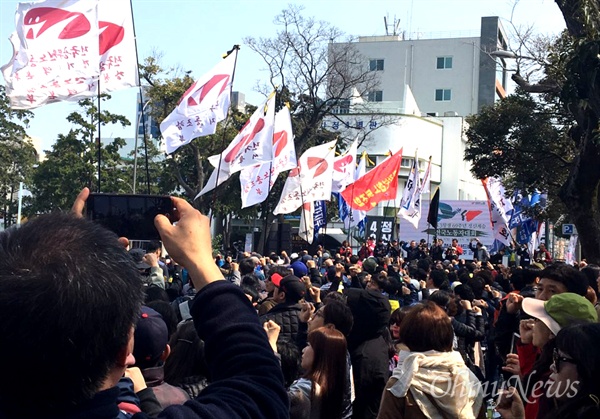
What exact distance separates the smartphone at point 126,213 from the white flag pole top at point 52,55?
7103mm

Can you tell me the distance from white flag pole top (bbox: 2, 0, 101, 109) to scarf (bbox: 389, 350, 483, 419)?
8985 mm

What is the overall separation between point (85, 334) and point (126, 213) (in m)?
3.50

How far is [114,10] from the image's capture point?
12.8 m

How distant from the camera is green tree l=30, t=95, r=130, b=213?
41500 millimetres

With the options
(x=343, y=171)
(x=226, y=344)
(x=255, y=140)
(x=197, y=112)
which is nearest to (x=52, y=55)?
(x=197, y=112)

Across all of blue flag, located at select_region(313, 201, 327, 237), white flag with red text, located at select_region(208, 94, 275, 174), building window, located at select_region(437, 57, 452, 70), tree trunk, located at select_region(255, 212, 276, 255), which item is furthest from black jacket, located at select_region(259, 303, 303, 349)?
building window, located at select_region(437, 57, 452, 70)

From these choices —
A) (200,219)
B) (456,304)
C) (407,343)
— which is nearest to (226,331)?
(200,219)

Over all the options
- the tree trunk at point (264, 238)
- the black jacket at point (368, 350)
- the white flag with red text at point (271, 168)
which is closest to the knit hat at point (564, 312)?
the black jacket at point (368, 350)

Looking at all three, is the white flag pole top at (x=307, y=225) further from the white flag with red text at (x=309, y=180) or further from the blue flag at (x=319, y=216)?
the blue flag at (x=319, y=216)

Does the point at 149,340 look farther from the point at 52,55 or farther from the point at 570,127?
the point at 570,127

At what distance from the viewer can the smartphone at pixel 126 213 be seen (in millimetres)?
4539

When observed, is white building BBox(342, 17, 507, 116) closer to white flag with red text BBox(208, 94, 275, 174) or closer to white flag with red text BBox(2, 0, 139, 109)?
white flag with red text BBox(208, 94, 275, 174)

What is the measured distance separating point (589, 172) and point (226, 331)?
688 inches

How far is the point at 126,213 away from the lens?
4910mm
